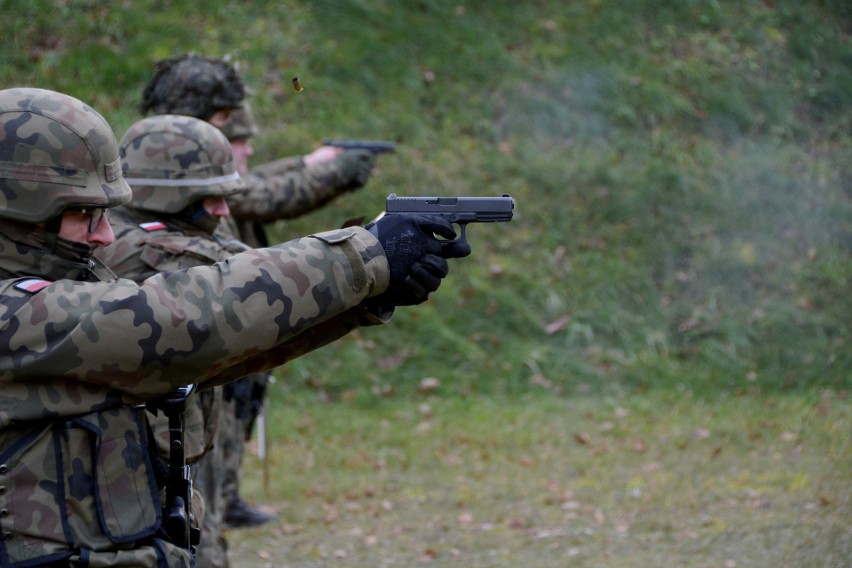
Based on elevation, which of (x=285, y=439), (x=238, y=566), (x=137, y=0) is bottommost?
(x=285, y=439)

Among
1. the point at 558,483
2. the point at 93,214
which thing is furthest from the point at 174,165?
the point at 558,483

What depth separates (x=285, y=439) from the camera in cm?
831

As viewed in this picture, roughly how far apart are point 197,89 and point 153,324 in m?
4.00

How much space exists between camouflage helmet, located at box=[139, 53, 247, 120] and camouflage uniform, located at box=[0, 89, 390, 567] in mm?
3523

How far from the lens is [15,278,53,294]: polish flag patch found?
2510mm

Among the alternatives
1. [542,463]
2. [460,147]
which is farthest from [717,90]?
[542,463]

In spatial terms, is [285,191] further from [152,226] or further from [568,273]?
[568,273]

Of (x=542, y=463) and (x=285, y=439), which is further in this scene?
(x=285, y=439)

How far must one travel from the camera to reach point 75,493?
253 centimetres

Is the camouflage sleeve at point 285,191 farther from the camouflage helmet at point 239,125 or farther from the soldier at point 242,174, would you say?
the camouflage helmet at point 239,125

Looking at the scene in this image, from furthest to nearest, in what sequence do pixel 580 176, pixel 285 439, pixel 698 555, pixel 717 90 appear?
1. pixel 717 90
2. pixel 580 176
3. pixel 285 439
4. pixel 698 555

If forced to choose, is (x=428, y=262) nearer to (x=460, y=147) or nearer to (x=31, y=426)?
(x=31, y=426)

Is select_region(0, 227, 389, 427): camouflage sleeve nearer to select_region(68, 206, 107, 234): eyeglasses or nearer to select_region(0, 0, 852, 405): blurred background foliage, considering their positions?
select_region(68, 206, 107, 234): eyeglasses

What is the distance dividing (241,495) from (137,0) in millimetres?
6580
